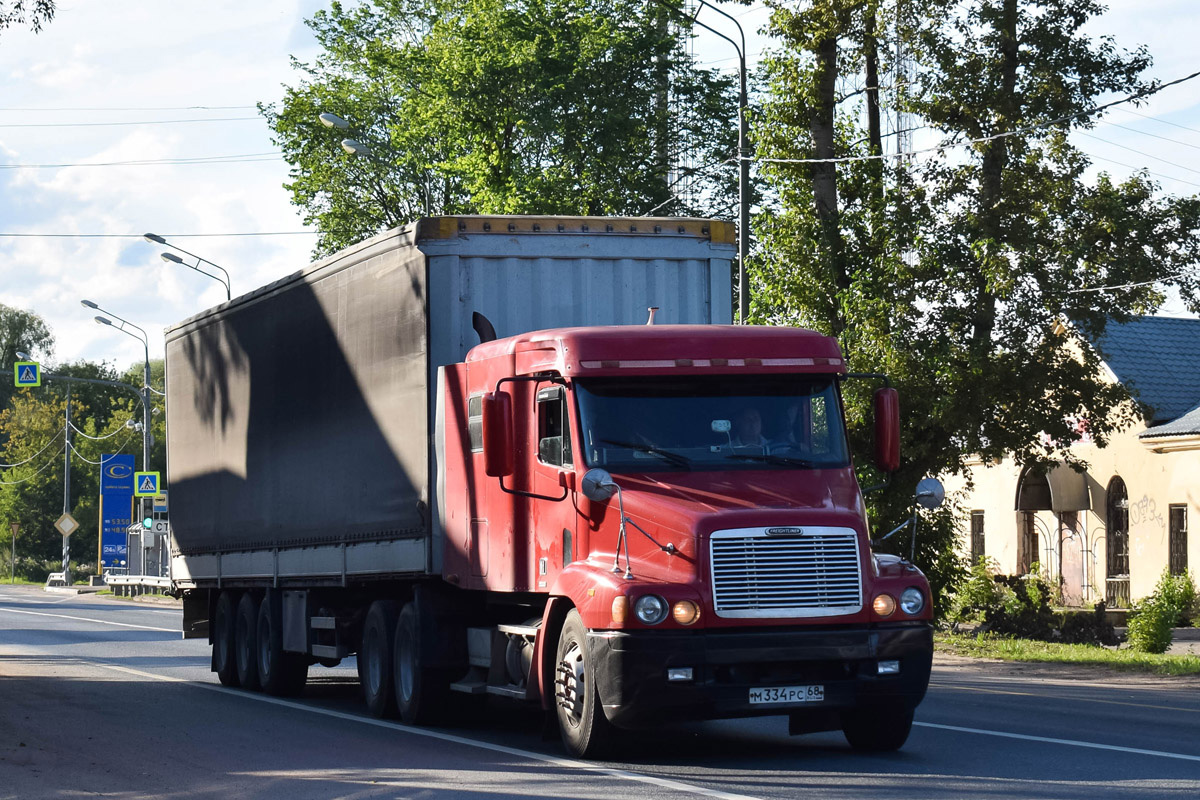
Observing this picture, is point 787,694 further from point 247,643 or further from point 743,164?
point 743,164

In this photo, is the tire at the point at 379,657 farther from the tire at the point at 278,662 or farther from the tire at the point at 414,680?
the tire at the point at 278,662

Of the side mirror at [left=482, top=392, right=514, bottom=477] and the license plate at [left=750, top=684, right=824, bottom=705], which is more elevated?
the side mirror at [left=482, top=392, right=514, bottom=477]

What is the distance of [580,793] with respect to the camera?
32.9 feet

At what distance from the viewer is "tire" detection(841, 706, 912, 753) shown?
1162 cm

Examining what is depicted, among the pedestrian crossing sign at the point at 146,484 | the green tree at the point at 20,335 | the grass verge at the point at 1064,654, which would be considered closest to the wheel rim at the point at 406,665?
the grass verge at the point at 1064,654

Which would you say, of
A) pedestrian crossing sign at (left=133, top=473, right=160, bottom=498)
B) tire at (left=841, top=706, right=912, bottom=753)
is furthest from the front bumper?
pedestrian crossing sign at (left=133, top=473, right=160, bottom=498)

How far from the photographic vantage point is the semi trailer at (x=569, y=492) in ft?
35.6

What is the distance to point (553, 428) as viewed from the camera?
11953mm

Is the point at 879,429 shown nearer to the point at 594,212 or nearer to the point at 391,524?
the point at 391,524

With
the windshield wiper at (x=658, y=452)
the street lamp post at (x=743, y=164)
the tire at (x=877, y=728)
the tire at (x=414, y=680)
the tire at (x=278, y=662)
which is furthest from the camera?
the street lamp post at (x=743, y=164)

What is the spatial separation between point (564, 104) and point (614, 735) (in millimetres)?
30984

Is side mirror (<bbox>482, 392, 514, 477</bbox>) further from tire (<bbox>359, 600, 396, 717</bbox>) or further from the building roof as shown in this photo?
the building roof

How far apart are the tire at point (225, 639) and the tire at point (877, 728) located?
9162 millimetres

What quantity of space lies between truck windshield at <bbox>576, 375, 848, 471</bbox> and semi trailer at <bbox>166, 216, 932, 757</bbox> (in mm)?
16
